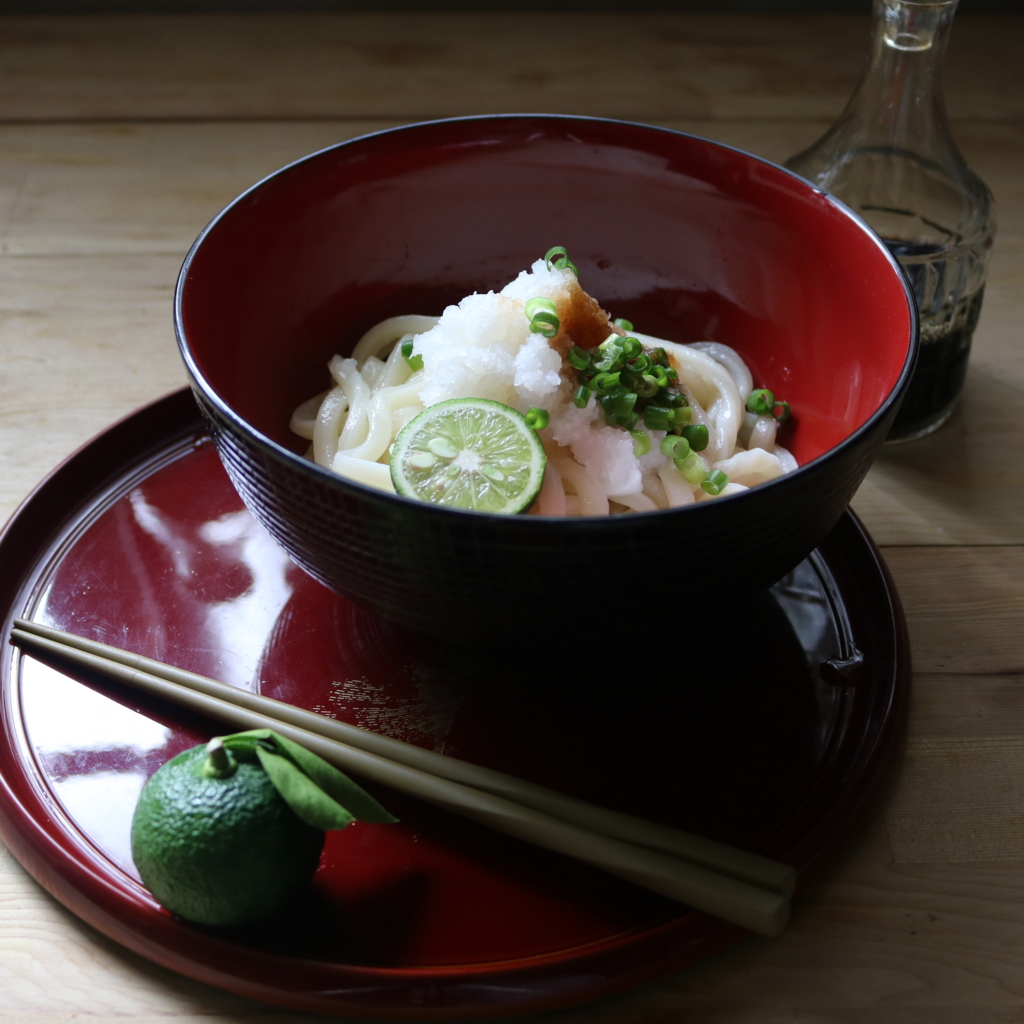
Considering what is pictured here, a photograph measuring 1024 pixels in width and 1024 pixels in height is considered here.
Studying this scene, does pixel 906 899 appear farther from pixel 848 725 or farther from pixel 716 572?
pixel 716 572

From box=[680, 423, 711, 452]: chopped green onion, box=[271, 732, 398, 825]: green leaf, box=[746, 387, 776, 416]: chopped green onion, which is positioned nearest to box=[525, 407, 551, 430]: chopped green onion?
box=[680, 423, 711, 452]: chopped green onion

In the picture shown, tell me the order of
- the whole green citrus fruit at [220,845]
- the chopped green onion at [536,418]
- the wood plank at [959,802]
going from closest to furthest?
the whole green citrus fruit at [220,845]
the wood plank at [959,802]
the chopped green onion at [536,418]

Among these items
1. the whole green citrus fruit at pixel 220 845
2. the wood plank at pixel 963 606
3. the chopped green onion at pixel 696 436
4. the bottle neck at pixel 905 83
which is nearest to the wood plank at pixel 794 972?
the whole green citrus fruit at pixel 220 845

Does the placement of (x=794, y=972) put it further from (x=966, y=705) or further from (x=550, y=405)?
(x=550, y=405)

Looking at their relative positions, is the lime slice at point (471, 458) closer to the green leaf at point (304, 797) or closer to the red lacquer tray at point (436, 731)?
the red lacquer tray at point (436, 731)

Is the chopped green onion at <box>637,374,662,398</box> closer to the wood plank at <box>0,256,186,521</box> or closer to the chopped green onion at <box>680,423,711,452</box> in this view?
the chopped green onion at <box>680,423,711,452</box>

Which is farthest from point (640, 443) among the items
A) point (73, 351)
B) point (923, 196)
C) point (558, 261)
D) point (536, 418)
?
point (73, 351)
